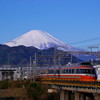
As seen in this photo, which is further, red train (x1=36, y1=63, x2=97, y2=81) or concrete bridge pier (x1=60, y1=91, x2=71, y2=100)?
red train (x1=36, y1=63, x2=97, y2=81)

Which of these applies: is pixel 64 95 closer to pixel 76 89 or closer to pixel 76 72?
pixel 76 72

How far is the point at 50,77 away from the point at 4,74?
201ft

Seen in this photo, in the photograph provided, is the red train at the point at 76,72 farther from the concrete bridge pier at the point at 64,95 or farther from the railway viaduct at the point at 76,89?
the concrete bridge pier at the point at 64,95

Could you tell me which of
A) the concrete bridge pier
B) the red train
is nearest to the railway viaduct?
the concrete bridge pier

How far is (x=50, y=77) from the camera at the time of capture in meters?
71.7

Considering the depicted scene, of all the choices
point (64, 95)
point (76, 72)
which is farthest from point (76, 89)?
point (76, 72)

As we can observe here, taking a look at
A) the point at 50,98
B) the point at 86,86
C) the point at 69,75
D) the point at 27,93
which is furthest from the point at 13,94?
the point at 86,86

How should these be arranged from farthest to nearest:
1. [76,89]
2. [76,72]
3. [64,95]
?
1. [76,72]
2. [64,95]
3. [76,89]

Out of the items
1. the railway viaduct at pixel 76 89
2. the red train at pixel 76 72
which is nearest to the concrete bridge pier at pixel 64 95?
the railway viaduct at pixel 76 89

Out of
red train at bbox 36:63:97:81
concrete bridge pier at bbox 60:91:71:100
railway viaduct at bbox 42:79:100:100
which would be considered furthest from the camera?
red train at bbox 36:63:97:81

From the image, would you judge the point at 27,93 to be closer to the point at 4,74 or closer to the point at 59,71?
the point at 59,71

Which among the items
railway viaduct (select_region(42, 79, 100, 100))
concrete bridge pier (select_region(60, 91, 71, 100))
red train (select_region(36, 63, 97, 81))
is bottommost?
concrete bridge pier (select_region(60, 91, 71, 100))

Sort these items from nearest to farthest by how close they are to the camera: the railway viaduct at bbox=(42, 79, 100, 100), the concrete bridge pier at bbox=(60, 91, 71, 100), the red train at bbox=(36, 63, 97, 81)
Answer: the railway viaduct at bbox=(42, 79, 100, 100) < the concrete bridge pier at bbox=(60, 91, 71, 100) < the red train at bbox=(36, 63, 97, 81)

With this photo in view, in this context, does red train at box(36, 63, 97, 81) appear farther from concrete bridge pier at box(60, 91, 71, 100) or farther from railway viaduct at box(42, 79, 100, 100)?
concrete bridge pier at box(60, 91, 71, 100)
